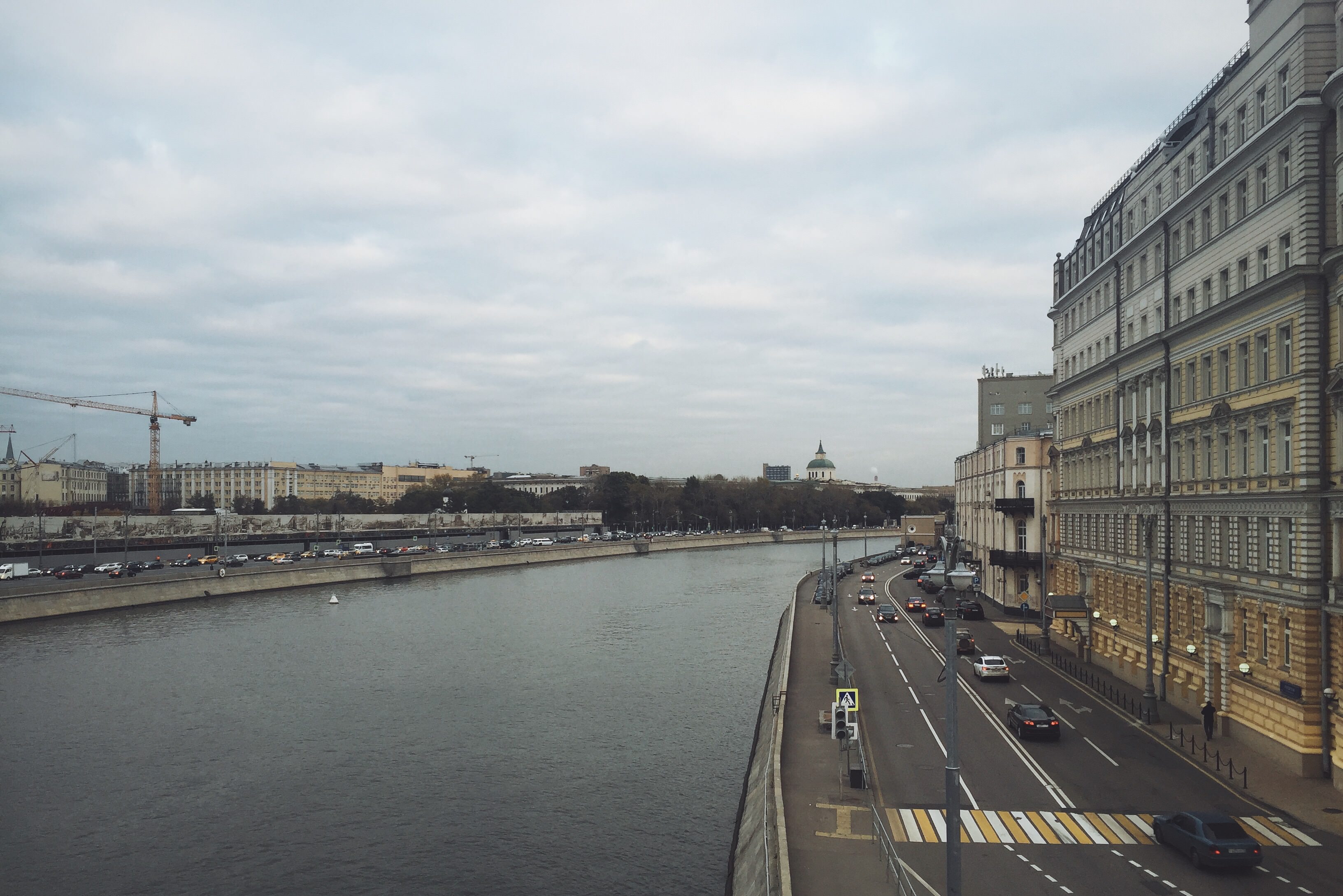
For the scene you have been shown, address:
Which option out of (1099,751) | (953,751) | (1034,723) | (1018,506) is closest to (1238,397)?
(1099,751)

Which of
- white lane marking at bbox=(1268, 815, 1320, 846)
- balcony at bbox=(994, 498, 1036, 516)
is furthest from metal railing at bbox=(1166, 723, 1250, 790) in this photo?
balcony at bbox=(994, 498, 1036, 516)

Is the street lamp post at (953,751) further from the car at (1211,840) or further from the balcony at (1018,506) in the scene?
the balcony at (1018,506)

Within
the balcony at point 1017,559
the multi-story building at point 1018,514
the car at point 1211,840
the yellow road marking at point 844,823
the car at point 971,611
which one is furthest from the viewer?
the multi-story building at point 1018,514

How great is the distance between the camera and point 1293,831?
21.6 m

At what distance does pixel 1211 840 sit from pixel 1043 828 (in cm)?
367

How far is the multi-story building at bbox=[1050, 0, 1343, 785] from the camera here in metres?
25.6

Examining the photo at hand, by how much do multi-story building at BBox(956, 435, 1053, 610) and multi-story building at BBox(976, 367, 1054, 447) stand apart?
16867 millimetres

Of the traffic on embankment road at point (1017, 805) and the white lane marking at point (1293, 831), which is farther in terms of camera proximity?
the white lane marking at point (1293, 831)

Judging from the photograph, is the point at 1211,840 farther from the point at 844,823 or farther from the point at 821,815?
the point at 821,815

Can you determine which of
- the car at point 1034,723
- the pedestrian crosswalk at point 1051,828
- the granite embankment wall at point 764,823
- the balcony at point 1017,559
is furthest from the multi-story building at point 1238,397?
the balcony at point 1017,559

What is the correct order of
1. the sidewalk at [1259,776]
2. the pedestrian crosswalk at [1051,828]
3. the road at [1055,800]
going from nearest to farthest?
the road at [1055,800] < the pedestrian crosswalk at [1051,828] < the sidewalk at [1259,776]

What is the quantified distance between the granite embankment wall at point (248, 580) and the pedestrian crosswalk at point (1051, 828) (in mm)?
68224

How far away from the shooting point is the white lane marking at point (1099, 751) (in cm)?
2758

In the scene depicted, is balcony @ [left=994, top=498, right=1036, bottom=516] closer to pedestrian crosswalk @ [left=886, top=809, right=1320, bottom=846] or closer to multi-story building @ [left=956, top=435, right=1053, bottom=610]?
multi-story building @ [left=956, top=435, right=1053, bottom=610]
